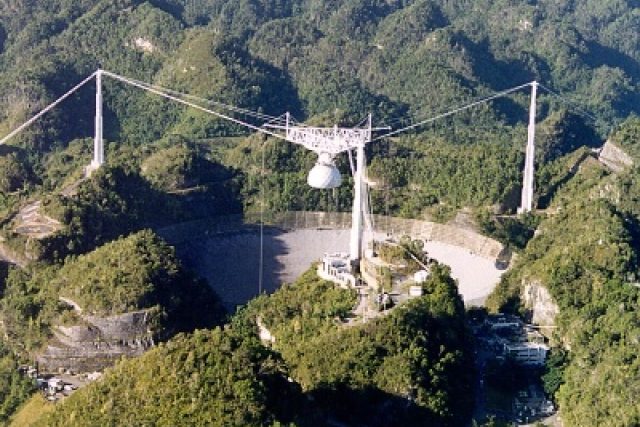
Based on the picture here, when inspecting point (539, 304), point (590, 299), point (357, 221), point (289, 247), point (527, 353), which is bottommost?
point (527, 353)

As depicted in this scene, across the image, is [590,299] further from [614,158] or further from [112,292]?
[614,158]

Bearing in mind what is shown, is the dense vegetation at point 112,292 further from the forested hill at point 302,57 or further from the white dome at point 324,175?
the forested hill at point 302,57

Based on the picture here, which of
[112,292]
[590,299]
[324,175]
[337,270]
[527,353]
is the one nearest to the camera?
[112,292]

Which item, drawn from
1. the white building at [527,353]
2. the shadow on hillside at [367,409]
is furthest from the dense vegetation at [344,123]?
the white building at [527,353]

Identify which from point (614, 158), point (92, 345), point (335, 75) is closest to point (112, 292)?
point (92, 345)

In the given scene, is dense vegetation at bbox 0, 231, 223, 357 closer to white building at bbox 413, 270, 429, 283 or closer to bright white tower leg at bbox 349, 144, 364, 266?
bright white tower leg at bbox 349, 144, 364, 266

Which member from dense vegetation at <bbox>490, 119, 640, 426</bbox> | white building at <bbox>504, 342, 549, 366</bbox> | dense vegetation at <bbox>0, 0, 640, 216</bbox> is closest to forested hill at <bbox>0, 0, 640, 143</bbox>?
dense vegetation at <bbox>0, 0, 640, 216</bbox>

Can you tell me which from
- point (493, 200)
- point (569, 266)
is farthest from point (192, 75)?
point (569, 266)

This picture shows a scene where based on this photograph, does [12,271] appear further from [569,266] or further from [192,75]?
[192,75]
